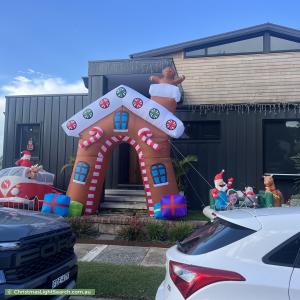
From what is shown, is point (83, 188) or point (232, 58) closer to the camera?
point (83, 188)

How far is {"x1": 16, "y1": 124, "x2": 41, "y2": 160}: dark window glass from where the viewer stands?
13.6m

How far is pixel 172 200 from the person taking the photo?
358 inches

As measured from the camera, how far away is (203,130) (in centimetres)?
1267

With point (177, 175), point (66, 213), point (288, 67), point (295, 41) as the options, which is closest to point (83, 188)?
point (66, 213)

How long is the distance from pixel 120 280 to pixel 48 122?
8.69 m

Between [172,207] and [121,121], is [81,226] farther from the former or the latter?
[121,121]

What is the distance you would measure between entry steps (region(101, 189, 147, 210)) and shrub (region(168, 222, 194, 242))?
2489 millimetres

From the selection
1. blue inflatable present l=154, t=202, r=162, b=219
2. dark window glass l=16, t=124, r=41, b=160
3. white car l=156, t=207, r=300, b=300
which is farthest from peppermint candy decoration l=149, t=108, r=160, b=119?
white car l=156, t=207, r=300, b=300

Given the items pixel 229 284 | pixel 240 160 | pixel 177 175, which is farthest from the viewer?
pixel 240 160

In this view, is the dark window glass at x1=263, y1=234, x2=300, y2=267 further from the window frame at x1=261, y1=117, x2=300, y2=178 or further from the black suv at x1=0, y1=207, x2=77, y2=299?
the window frame at x1=261, y1=117, x2=300, y2=178

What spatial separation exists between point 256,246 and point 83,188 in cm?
743

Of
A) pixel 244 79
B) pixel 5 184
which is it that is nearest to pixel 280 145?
pixel 244 79

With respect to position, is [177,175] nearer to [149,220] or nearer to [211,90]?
[149,220]

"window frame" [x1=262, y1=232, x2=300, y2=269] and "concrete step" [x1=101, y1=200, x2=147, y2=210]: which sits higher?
"window frame" [x1=262, y1=232, x2=300, y2=269]
